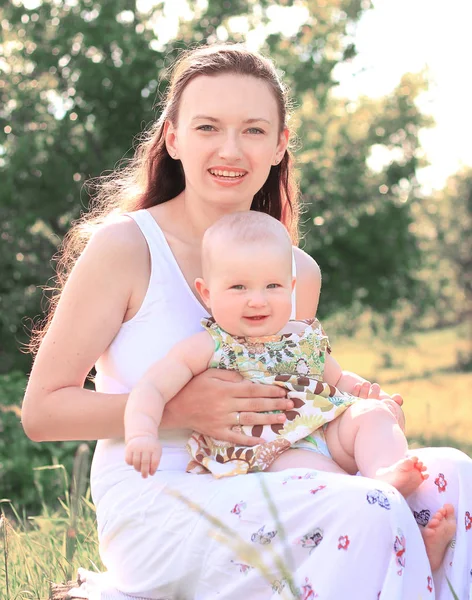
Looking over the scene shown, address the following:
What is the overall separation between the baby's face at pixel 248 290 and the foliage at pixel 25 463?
330cm

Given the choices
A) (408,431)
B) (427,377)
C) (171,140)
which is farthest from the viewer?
(427,377)

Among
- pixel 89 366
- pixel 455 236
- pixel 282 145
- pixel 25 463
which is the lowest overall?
pixel 455 236

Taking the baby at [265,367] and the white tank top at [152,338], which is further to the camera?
the white tank top at [152,338]

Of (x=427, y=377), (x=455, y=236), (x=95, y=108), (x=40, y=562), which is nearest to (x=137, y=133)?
(x=95, y=108)

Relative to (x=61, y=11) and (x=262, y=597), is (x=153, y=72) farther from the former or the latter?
(x=262, y=597)

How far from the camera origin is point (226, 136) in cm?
273

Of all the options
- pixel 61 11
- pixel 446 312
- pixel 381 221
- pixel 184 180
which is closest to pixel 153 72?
pixel 61 11

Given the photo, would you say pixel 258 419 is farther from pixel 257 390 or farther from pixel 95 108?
pixel 95 108

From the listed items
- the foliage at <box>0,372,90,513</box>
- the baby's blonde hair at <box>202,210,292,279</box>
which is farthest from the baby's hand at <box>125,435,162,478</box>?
the foliage at <box>0,372,90,513</box>

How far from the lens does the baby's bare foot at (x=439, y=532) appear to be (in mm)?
2182

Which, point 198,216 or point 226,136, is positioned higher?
point 226,136

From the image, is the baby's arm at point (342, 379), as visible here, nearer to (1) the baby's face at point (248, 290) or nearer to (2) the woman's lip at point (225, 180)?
(1) the baby's face at point (248, 290)

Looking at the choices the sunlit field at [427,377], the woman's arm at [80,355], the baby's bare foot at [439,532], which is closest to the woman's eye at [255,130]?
the woman's arm at [80,355]

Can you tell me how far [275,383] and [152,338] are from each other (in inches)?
15.4
